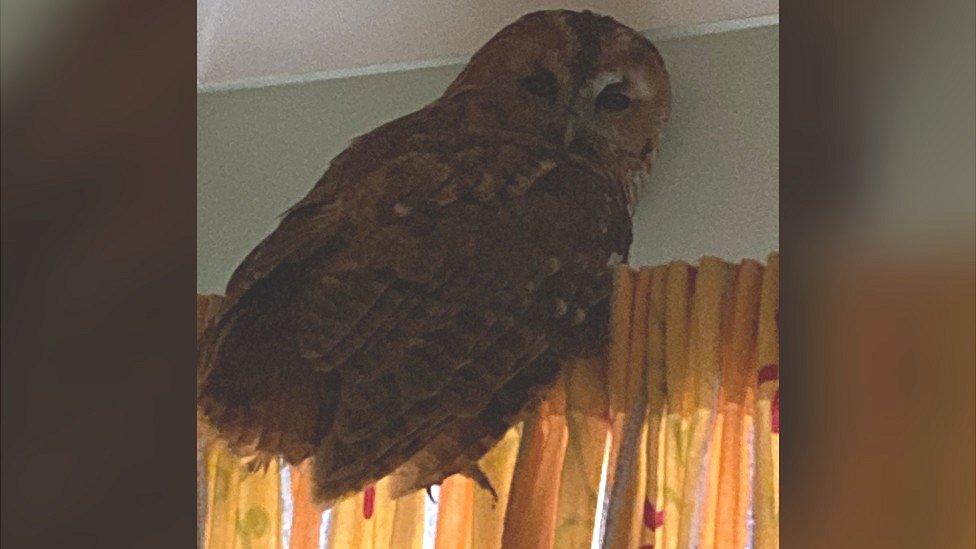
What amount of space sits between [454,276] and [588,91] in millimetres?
298

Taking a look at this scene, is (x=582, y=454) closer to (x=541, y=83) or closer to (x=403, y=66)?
(x=541, y=83)

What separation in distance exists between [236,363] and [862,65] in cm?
117

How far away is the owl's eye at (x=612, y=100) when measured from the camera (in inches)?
46.5

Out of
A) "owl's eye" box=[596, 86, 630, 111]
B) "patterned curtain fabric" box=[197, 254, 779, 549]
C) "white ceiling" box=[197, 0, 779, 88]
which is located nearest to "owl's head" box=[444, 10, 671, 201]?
"owl's eye" box=[596, 86, 630, 111]

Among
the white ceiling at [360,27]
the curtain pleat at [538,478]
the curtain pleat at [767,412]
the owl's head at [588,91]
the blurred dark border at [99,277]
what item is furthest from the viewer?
the white ceiling at [360,27]

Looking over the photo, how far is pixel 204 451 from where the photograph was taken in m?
1.22

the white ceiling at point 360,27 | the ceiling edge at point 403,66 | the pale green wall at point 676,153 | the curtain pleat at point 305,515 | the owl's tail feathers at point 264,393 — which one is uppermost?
the white ceiling at point 360,27

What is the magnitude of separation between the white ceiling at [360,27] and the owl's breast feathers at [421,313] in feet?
0.82

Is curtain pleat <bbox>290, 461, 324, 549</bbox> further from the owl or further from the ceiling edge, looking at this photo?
the ceiling edge

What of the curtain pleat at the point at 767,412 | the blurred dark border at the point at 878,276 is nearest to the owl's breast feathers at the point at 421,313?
the curtain pleat at the point at 767,412

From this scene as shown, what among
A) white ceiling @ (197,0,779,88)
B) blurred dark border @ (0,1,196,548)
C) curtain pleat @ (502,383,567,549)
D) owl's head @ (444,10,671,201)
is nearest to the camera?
blurred dark border @ (0,1,196,548)

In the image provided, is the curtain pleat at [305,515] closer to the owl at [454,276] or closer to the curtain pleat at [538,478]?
the owl at [454,276]

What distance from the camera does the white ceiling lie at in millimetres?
1286

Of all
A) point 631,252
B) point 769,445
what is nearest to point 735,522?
point 769,445
